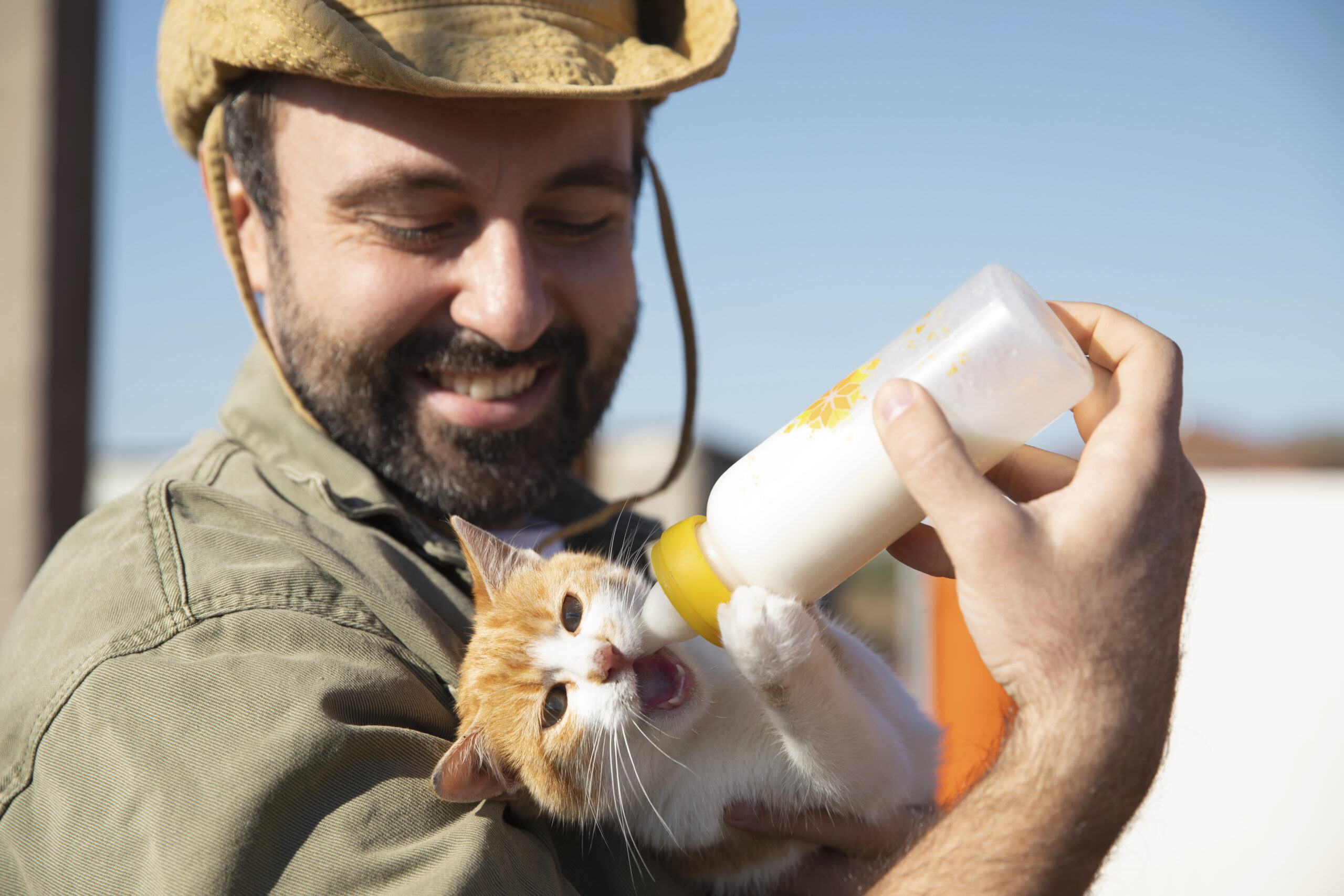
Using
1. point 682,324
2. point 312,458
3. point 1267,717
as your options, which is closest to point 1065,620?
point 312,458

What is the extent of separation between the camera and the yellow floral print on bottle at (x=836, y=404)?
1162 mm

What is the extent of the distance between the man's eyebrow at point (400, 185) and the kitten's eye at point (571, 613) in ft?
2.77

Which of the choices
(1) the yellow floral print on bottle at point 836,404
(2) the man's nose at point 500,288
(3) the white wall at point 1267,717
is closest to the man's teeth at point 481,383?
(2) the man's nose at point 500,288

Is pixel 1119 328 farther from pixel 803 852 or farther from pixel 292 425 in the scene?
pixel 292 425

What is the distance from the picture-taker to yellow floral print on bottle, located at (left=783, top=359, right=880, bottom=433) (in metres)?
1.16

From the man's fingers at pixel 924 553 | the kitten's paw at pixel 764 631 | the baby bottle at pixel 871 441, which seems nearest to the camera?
the baby bottle at pixel 871 441

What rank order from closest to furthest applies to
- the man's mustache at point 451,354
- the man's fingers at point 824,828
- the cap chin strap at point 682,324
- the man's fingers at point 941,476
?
the man's fingers at point 941,476 → the man's fingers at point 824,828 → the man's mustache at point 451,354 → the cap chin strap at point 682,324

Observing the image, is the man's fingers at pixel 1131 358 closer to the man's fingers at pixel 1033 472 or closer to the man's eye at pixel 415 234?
the man's fingers at pixel 1033 472

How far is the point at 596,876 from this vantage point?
151 cm

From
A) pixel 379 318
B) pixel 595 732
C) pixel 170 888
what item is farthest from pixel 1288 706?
pixel 170 888

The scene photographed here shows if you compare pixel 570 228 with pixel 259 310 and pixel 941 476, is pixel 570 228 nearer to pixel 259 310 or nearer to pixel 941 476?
pixel 259 310

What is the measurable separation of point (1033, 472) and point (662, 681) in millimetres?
755

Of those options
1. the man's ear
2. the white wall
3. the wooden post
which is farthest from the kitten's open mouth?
the white wall

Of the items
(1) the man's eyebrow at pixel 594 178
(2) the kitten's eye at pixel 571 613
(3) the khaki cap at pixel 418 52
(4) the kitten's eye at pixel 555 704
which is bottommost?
(4) the kitten's eye at pixel 555 704
